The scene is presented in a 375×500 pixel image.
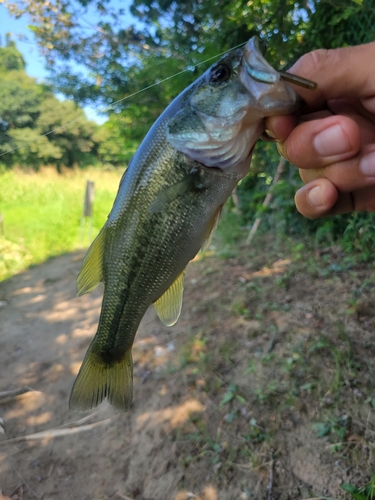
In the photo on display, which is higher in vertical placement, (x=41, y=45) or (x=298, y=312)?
(x=41, y=45)

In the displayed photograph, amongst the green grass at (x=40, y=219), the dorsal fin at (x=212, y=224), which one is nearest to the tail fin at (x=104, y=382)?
the dorsal fin at (x=212, y=224)

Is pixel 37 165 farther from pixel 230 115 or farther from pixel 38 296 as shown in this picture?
pixel 230 115

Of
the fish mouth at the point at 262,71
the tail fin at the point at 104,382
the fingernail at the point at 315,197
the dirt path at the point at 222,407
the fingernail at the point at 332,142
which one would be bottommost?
the dirt path at the point at 222,407

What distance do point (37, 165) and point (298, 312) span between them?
2947cm

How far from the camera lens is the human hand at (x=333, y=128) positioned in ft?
4.01

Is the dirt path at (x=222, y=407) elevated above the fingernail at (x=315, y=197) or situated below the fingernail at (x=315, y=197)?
below

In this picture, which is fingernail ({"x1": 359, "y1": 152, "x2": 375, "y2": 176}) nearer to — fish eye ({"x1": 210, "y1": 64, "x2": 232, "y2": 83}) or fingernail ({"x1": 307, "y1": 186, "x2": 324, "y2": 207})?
fingernail ({"x1": 307, "y1": 186, "x2": 324, "y2": 207})

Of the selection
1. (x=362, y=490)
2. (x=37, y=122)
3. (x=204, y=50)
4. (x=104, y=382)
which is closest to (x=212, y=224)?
(x=104, y=382)

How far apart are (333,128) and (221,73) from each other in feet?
1.49

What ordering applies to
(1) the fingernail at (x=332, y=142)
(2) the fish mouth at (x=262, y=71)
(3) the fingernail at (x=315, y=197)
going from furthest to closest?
(3) the fingernail at (x=315, y=197), (1) the fingernail at (x=332, y=142), (2) the fish mouth at (x=262, y=71)

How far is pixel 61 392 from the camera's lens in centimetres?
367

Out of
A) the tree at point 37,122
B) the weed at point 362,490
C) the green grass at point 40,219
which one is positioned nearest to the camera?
the weed at point 362,490

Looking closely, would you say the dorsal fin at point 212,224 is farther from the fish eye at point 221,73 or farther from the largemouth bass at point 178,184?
the fish eye at point 221,73

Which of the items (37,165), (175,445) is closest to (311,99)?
(175,445)
